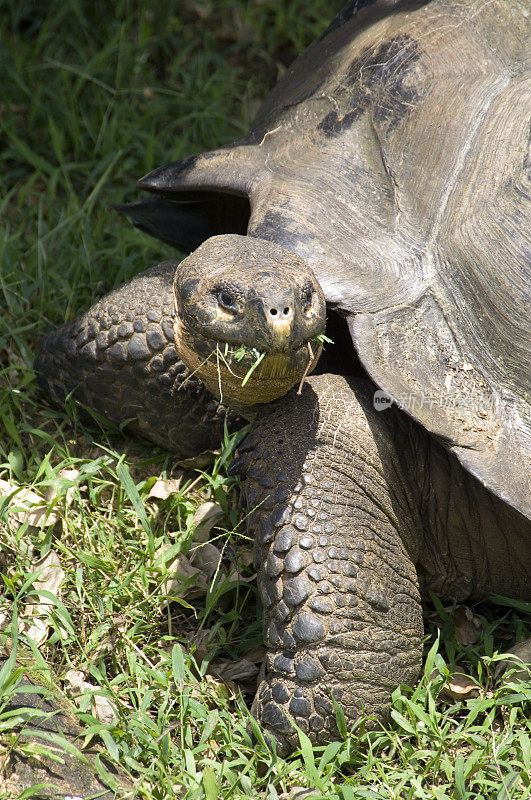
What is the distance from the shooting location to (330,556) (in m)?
2.77

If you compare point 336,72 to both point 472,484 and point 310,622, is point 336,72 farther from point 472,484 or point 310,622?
point 310,622

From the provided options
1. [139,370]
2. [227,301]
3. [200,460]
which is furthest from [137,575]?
[227,301]

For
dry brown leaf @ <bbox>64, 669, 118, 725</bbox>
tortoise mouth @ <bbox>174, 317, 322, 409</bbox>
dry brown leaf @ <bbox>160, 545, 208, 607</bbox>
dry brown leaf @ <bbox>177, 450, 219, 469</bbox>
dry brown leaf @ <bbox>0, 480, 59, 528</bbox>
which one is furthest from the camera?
dry brown leaf @ <bbox>177, 450, 219, 469</bbox>

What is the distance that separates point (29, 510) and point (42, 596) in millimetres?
401

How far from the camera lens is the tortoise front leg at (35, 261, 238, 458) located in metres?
3.59

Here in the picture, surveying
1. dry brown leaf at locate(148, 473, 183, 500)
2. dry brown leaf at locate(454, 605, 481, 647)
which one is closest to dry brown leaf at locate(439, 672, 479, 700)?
dry brown leaf at locate(454, 605, 481, 647)

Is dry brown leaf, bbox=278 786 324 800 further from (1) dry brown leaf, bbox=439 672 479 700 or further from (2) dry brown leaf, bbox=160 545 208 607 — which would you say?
(2) dry brown leaf, bbox=160 545 208 607

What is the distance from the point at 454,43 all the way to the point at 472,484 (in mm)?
1772

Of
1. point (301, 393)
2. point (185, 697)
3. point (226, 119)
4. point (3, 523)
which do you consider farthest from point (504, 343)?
point (226, 119)

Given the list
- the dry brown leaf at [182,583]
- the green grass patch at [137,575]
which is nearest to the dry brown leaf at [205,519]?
the green grass patch at [137,575]

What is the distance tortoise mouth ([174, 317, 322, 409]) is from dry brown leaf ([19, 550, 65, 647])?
950mm

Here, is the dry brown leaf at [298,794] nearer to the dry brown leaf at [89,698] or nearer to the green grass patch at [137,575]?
the green grass patch at [137,575]

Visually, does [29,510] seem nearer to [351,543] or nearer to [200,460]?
[200,460]

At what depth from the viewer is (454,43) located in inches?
136
